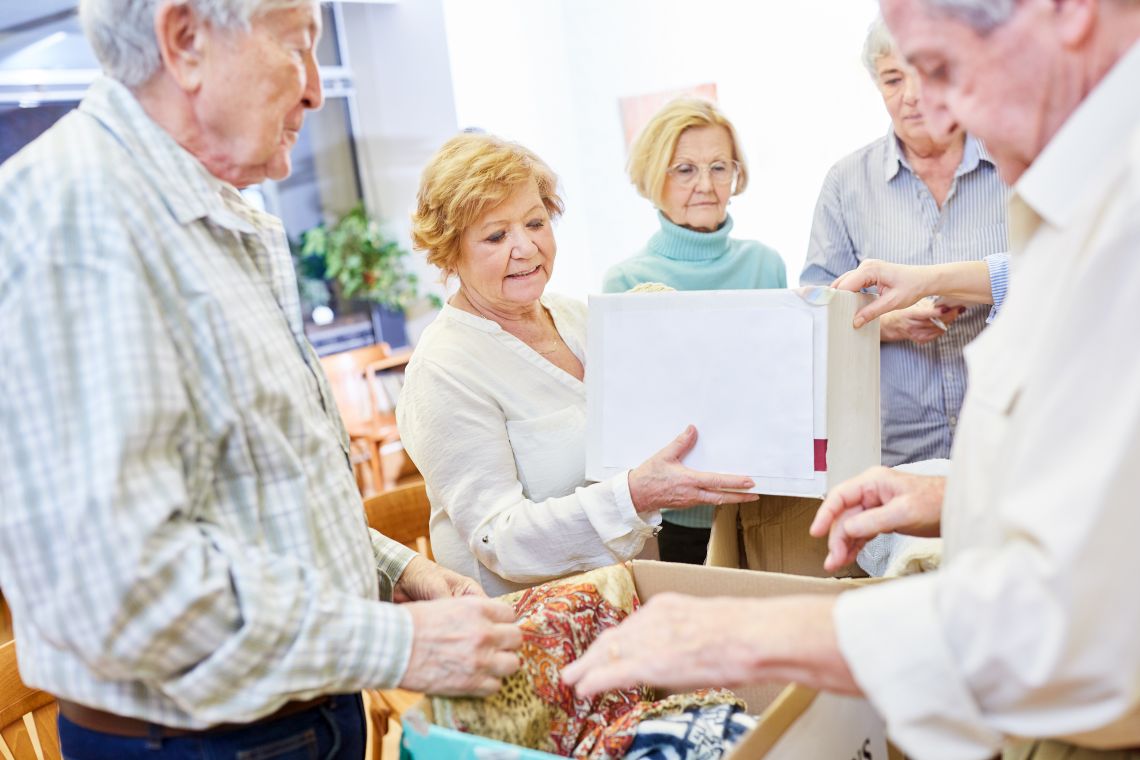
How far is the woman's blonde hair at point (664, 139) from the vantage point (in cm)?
269

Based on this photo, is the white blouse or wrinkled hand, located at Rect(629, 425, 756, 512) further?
the white blouse

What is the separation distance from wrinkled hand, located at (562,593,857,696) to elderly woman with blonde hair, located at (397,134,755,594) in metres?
0.65

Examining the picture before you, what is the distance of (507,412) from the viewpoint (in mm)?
1690

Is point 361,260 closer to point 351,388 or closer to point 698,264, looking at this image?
point 351,388

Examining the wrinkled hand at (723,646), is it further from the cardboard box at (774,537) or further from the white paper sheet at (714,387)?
the cardboard box at (774,537)

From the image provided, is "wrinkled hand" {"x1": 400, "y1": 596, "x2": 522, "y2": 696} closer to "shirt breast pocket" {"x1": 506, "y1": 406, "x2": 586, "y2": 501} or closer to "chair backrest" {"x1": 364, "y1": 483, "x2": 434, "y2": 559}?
"shirt breast pocket" {"x1": 506, "y1": 406, "x2": 586, "y2": 501}

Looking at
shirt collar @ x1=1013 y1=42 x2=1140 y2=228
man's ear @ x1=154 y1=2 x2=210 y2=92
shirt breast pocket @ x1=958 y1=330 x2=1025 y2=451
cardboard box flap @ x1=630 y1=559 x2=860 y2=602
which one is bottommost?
cardboard box flap @ x1=630 y1=559 x2=860 y2=602

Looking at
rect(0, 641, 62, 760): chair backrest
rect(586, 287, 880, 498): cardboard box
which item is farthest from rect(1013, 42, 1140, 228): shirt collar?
rect(0, 641, 62, 760): chair backrest

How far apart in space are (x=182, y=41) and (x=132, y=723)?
66cm

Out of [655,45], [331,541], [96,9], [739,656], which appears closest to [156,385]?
[331,541]

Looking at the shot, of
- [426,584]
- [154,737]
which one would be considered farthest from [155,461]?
[426,584]

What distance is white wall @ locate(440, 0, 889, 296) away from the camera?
4.32m

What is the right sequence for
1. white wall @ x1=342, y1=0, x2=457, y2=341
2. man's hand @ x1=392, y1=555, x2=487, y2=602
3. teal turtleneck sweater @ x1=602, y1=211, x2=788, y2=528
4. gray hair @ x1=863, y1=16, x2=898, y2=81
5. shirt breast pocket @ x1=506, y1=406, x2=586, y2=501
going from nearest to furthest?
man's hand @ x1=392, y1=555, x2=487, y2=602 → shirt breast pocket @ x1=506, y1=406, x2=586, y2=501 → gray hair @ x1=863, y1=16, x2=898, y2=81 → teal turtleneck sweater @ x1=602, y1=211, x2=788, y2=528 → white wall @ x1=342, y1=0, x2=457, y2=341

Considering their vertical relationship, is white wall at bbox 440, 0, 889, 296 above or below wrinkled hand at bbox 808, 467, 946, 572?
above
